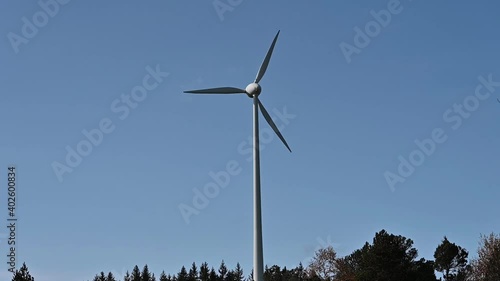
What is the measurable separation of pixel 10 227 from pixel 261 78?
888 inches

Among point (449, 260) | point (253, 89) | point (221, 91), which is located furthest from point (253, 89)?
point (449, 260)

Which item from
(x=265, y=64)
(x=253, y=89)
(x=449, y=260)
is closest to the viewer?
(x=253, y=89)

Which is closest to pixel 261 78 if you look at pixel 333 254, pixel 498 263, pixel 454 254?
pixel 498 263

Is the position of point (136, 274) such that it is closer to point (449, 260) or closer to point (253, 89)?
point (449, 260)

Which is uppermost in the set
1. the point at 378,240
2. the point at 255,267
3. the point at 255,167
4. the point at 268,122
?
the point at 378,240

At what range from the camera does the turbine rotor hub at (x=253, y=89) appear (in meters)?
46.1

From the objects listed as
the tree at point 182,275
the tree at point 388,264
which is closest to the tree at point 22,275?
the tree at point 388,264

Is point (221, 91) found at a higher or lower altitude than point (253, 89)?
higher

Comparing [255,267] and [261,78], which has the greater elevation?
[261,78]

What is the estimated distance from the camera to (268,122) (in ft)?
164

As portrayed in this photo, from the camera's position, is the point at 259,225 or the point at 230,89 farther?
the point at 230,89

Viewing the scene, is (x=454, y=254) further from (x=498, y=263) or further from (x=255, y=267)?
(x=255, y=267)

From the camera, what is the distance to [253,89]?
4609 cm

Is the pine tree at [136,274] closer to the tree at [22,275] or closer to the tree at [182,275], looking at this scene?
the tree at [182,275]
